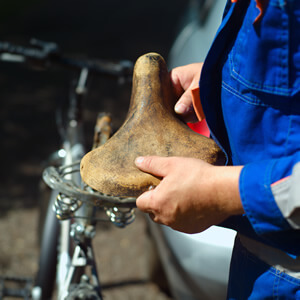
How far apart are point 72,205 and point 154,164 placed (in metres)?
0.44

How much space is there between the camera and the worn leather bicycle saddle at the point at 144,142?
903mm

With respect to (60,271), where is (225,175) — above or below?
above

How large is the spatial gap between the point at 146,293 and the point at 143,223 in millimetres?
834

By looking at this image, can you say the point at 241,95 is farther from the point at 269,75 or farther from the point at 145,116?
the point at 145,116

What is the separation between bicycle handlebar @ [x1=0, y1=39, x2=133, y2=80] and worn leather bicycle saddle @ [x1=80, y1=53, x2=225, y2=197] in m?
0.99

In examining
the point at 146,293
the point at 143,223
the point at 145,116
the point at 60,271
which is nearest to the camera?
the point at 145,116

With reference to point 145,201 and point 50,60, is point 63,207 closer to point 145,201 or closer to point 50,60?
point 145,201

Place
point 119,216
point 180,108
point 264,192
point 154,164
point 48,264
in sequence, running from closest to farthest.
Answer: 1. point 264,192
2. point 154,164
3. point 180,108
4. point 119,216
5. point 48,264

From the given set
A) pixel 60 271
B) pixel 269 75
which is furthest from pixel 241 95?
pixel 60 271

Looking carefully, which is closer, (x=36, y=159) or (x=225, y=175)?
(x=225, y=175)

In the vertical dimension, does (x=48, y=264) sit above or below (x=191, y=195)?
below

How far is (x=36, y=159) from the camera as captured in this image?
13.4 feet

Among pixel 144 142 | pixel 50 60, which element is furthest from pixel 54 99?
pixel 144 142

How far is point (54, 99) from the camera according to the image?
529 centimetres
